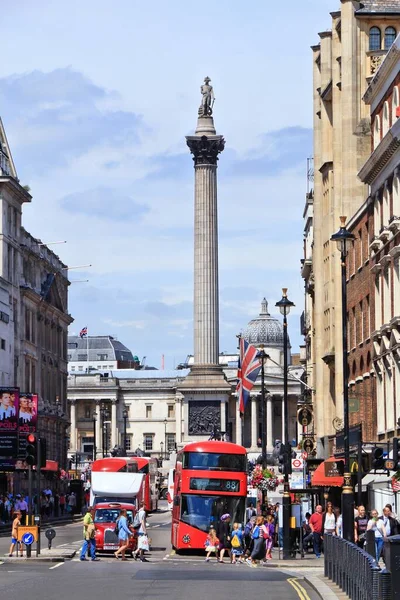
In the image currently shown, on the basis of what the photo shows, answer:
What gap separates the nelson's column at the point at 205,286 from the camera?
163125mm

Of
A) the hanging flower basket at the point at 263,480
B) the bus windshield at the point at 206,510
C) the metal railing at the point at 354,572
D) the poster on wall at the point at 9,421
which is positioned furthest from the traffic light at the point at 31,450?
the poster on wall at the point at 9,421

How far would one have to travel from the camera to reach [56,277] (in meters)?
145

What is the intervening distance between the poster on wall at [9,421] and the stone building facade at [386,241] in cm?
4004

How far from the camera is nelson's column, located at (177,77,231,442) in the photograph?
16312 cm

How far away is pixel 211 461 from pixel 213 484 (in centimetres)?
85

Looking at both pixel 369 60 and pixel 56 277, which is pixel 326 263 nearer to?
pixel 369 60

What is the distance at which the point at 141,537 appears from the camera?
55844 mm

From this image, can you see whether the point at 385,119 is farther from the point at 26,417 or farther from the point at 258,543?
the point at 26,417

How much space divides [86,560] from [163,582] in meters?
15.0

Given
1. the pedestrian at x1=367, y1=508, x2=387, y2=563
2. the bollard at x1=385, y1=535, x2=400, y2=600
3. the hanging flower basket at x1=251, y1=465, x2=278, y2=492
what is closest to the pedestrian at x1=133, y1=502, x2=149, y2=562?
the pedestrian at x1=367, y1=508, x2=387, y2=563

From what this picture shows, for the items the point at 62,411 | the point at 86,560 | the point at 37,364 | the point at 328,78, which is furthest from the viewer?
the point at 62,411

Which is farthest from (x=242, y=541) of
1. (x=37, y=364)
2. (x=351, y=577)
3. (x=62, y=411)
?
(x=62, y=411)

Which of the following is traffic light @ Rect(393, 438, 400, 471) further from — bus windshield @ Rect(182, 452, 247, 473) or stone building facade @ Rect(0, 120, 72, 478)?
stone building facade @ Rect(0, 120, 72, 478)

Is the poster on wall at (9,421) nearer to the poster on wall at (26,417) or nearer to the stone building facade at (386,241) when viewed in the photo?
the poster on wall at (26,417)
